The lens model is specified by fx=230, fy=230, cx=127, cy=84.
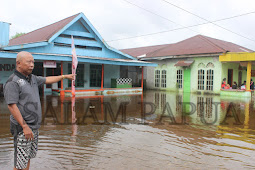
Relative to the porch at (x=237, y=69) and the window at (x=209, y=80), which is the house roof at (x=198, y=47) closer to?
the porch at (x=237, y=69)

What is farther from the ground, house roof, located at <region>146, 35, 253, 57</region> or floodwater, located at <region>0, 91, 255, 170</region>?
house roof, located at <region>146, 35, 253, 57</region>

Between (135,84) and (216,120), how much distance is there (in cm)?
1499

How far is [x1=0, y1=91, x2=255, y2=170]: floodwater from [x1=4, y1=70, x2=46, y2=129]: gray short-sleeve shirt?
1.35m

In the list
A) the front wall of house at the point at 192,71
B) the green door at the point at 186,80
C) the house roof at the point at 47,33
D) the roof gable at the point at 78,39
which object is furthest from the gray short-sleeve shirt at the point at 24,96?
the green door at the point at 186,80

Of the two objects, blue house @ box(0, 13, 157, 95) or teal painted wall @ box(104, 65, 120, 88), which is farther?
teal painted wall @ box(104, 65, 120, 88)

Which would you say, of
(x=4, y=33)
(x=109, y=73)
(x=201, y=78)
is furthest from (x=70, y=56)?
(x=201, y=78)

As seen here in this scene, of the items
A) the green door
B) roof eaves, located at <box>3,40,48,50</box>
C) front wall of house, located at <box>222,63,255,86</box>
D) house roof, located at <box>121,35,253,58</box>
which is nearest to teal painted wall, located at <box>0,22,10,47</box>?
roof eaves, located at <box>3,40,48,50</box>

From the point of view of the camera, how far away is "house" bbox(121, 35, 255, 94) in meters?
17.7

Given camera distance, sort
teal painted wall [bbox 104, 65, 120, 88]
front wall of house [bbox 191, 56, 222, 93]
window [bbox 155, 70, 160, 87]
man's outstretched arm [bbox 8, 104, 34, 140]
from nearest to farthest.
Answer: man's outstretched arm [bbox 8, 104, 34, 140]
front wall of house [bbox 191, 56, 222, 93]
teal painted wall [bbox 104, 65, 120, 88]
window [bbox 155, 70, 160, 87]

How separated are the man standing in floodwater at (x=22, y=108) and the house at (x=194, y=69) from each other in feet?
53.7

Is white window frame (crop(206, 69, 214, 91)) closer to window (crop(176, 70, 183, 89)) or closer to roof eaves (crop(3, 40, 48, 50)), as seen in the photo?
window (crop(176, 70, 183, 89))

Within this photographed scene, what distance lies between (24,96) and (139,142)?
3.14 m

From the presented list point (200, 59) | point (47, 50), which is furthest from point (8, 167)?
point (200, 59)

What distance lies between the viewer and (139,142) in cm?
516
